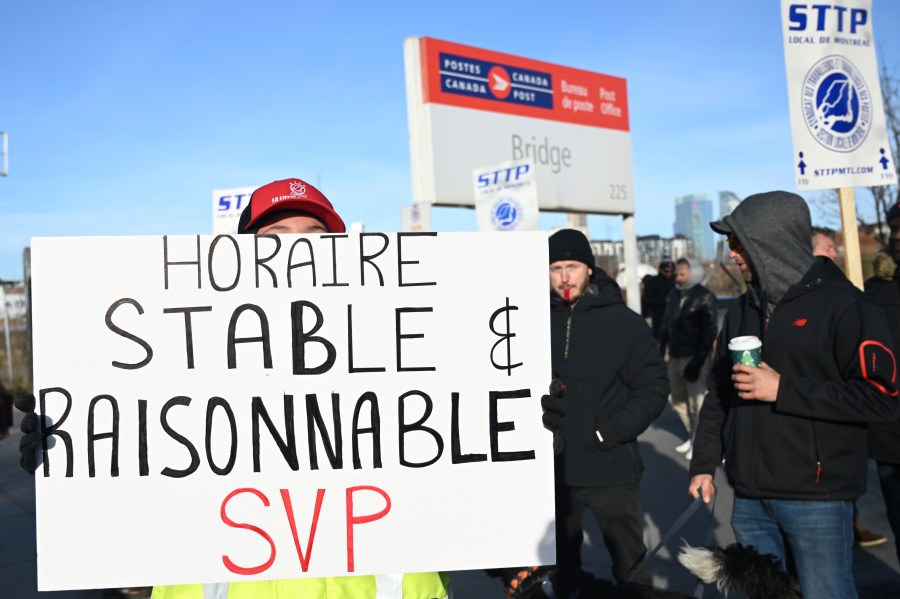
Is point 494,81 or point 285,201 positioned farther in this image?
point 494,81

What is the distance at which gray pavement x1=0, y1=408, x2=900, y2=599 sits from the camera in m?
5.09

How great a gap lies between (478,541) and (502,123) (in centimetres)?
1373

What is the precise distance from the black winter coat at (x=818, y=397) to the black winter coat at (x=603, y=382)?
0.82 meters

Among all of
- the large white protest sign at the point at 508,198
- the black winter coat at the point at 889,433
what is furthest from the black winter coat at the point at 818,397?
the large white protest sign at the point at 508,198

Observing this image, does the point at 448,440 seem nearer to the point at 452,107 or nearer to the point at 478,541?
the point at 478,541

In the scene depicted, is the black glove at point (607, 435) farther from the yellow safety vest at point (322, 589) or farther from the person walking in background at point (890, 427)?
the yellow safety vest at point (322, 589)

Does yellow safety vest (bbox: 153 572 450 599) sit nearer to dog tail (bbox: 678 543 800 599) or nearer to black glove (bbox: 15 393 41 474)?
black glove (bbox: 15 393 41 474)

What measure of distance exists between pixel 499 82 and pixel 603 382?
12.1 meters

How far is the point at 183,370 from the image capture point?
7.29 ft

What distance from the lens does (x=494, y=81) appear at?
15.3 meters

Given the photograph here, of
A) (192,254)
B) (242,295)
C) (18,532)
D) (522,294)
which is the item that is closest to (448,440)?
(522,294)

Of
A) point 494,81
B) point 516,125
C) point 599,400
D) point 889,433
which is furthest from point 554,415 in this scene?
point 516,125

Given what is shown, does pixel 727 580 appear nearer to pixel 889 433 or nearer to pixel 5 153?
pixel 889 433

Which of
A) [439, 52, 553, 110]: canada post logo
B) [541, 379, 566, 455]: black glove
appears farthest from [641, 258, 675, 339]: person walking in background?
[541, 379, 566, 455]: black glove
